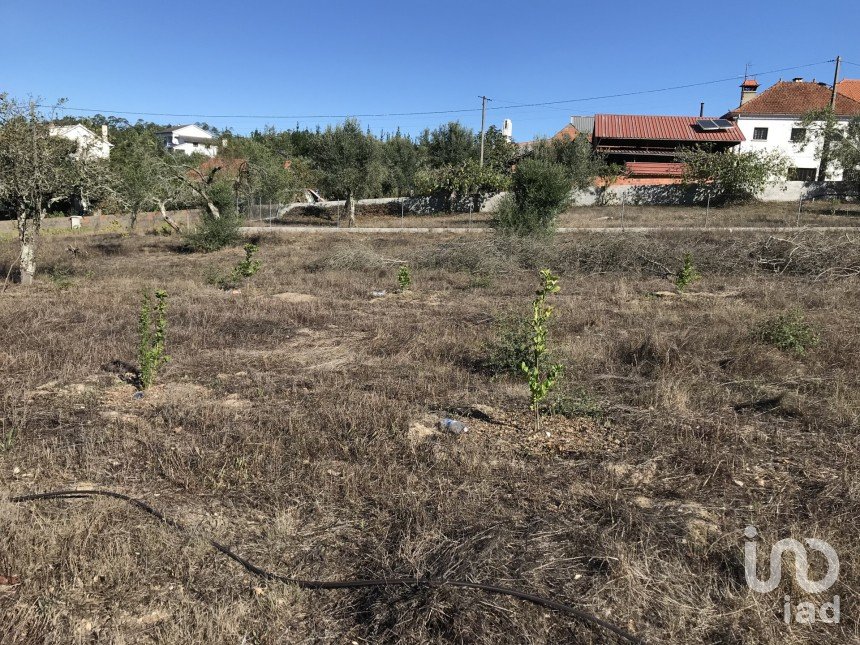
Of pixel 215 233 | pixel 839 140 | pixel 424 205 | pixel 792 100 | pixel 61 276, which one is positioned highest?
pixel 792 100

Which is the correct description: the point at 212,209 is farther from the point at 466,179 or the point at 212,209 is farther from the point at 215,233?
the point at 466,179

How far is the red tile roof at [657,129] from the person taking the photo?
4475 cm

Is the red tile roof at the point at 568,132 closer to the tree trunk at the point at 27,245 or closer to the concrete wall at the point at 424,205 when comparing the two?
the concrete wall at the point at 424,205

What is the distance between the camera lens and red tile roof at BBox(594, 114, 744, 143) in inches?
1762

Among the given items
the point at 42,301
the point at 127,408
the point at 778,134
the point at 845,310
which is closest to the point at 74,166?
the point at 42,301

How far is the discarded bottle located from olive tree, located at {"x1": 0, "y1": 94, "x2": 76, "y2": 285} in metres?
12.3

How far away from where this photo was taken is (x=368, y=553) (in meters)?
3.46

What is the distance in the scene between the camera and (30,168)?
1299cm

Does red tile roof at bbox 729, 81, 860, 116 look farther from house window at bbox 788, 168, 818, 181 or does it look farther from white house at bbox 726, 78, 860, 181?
house window at bbox 788, 168, 818, 181

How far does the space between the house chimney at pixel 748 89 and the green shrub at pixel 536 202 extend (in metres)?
40.8

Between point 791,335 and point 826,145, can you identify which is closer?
point 791,335

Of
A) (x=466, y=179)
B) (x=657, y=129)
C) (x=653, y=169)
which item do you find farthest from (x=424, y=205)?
(x=657, y=129)

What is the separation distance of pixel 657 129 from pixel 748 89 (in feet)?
37.3

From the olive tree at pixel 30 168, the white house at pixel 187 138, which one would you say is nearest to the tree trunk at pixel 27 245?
the olive tree at pixel 30 168
